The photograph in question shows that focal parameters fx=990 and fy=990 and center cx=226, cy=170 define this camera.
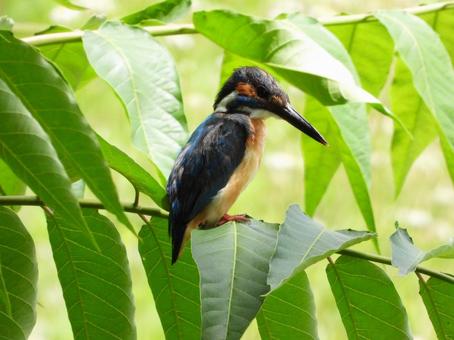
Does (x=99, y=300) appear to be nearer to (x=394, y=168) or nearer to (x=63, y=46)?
(x=63, y=46)

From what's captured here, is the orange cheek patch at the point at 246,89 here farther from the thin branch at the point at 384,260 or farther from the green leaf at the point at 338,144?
the thin branch at the point at 384,260

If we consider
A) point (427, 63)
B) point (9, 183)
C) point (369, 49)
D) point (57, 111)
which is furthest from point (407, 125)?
point (57, 111)

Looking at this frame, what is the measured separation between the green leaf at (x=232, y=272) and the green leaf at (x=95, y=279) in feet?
0.43

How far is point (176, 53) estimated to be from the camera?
21.0ft

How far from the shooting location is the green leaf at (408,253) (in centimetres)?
100

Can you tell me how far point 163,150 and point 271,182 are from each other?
187 inches

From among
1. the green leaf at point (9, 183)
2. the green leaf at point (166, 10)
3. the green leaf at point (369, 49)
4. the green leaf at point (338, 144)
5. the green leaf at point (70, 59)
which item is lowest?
the green leaf at point (9, 183)

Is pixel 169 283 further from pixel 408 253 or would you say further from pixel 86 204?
pixel 408 253

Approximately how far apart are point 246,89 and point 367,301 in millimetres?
790

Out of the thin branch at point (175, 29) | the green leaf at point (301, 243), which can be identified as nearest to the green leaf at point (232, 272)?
the green leaf at point (301, 243)

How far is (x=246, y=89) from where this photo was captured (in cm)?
186

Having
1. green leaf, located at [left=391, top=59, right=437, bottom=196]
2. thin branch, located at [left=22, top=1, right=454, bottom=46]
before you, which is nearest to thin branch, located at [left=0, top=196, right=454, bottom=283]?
thin branch, located at [left=22, top=1, right=454, bottom=46]

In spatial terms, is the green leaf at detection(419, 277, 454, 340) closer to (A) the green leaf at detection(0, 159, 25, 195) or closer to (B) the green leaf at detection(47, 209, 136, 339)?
(B) the green leaf at detection(47, 209, 136, 339)

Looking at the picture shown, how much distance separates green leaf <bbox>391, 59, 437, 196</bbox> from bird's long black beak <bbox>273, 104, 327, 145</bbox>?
0.60ft
